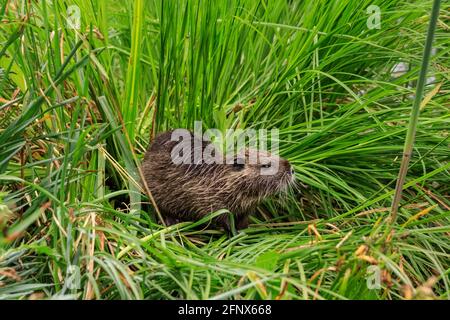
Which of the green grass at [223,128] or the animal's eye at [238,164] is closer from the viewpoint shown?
the green grass at [223,128]

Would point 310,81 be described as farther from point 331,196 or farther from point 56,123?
point 56,123

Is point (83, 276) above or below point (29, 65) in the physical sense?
below

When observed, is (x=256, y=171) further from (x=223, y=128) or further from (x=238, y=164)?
(x=223, y=128)

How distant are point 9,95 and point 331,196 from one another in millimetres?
1568

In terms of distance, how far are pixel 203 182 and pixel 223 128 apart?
0.32 m

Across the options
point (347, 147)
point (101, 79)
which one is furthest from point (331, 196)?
point (101, 79)

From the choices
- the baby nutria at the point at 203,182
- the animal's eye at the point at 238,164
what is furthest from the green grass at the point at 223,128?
the animal's eye at the point at 238,164

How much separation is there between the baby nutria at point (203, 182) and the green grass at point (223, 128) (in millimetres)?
89

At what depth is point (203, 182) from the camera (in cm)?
367

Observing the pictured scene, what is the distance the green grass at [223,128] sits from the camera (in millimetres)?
2859

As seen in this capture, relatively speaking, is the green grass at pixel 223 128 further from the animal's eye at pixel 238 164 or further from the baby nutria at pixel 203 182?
the animal's eye at pixel 238 164

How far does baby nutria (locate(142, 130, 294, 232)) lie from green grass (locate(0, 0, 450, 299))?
3.5 inches

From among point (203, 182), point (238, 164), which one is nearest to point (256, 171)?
point (238, 164)

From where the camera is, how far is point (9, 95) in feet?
12.5
